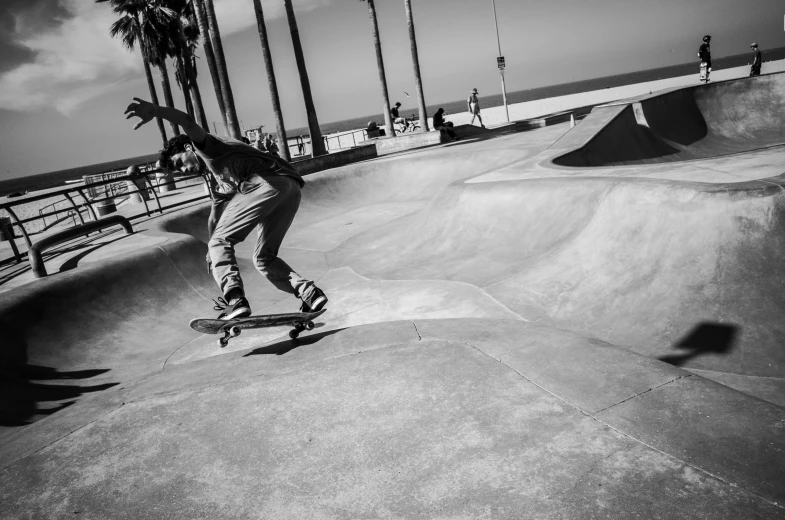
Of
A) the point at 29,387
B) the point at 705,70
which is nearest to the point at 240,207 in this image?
the point at 29,387

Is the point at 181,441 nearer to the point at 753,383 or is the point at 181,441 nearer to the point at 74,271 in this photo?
the point at 753,383

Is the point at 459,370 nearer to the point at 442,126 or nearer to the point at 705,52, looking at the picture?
the point at 442,126

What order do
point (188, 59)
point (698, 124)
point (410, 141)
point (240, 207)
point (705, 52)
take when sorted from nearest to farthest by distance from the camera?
point (240, 207) → point (698, 124) → point (705, 52) → point (410, 141) → point (188, 59)

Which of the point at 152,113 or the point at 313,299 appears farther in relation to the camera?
the point at 313,299

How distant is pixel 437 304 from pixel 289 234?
7.21 metres

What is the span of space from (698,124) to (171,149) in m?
16.3

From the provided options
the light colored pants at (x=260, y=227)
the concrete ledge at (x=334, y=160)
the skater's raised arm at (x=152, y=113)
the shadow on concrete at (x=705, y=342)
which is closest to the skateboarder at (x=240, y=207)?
the light colored pants at (x=260, y=227)

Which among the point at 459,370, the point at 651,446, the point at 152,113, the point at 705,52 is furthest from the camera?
the point at 705,52

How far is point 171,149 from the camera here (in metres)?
4.63

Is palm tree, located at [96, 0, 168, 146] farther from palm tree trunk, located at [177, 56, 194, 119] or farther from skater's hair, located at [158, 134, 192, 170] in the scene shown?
skater's hair, located at [158, 134, 192, 170]

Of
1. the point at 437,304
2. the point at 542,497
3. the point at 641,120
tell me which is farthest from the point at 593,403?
the point at 641,120

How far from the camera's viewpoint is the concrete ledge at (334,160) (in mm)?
19000

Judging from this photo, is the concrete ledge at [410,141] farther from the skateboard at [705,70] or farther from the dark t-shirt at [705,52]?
the skateboard at [705,70]

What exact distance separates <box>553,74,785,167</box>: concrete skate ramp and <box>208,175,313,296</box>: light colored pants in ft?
28.9
